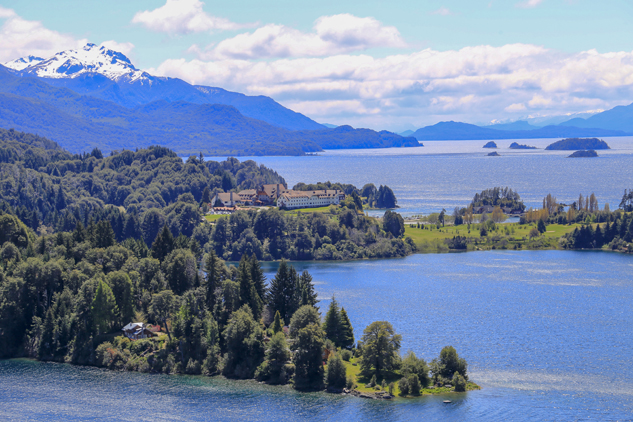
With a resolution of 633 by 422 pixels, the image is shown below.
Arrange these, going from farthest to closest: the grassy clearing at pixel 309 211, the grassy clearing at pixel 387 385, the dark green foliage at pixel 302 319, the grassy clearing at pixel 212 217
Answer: the grassy clearing at pixel 309 211, the grassy clearing at pixel 212 217, the dark green foliage at pixel 302 319, the grassy clearing at pixel 387 385

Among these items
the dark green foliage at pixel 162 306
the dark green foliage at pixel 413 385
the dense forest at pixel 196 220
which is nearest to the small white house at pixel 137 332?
the dark green foliage at pixel 162 306

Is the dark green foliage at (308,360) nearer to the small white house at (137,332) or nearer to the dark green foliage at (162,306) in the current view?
the small white house at (137,332)

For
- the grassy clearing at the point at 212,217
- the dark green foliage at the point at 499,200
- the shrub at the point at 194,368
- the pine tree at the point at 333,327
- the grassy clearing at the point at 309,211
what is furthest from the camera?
the dark green foliage at the point at 499,200

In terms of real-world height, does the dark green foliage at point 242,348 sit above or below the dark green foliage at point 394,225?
below

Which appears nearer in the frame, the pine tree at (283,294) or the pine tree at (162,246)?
the pine tree at (283,294)

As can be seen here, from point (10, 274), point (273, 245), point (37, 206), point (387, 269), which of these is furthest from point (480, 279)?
point (37, 206)

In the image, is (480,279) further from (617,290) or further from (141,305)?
(141,305)

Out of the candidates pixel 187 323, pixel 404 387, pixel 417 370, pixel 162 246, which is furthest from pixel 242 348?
pixel 162 246
